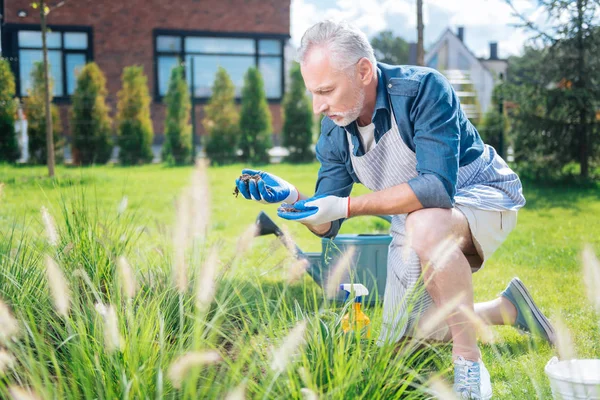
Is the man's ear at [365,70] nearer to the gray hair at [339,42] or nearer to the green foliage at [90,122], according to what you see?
the gray hair at [339,42]

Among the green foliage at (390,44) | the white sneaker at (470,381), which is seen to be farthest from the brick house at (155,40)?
the green foliage at (390,44)

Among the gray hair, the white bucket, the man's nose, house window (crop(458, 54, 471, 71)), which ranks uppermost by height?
house window (crop(458, 54, 471, 71))

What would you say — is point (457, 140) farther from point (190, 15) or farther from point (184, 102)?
point (190, 15)

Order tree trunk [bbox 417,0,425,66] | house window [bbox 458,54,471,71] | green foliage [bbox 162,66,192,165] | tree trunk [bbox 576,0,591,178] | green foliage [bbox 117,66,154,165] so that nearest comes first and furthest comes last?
1. tree trunk [bbox 417,0,425,66]
2. tree trunk [bbox 576,0,591,178]
3. green foliage [bbox 117,66,154,165]
4. green foliage [bbox 162,66,192,165]
5. house window [bbox 458,54,471,71]

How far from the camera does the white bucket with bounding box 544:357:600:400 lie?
1.82 metres

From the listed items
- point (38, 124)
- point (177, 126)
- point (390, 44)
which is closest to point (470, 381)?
point (38, 124)

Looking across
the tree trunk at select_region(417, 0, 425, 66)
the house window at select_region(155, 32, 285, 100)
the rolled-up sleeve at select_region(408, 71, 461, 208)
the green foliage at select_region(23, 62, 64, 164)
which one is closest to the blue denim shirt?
the rolled-up sleeve at select_region(408, 71, 461, 208)

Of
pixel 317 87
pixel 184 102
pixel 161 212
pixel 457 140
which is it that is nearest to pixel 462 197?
pixel 457 140

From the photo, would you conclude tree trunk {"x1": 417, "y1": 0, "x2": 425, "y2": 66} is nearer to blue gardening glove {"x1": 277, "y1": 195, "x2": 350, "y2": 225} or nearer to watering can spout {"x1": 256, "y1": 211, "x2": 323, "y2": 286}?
watering can spout {"x1": 256, "y1": 211, "x2": 323, "y2": 286}

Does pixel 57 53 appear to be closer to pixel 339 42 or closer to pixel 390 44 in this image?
pixel 339 42

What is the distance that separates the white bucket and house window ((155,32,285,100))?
49.8ft

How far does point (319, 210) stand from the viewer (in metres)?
2.34

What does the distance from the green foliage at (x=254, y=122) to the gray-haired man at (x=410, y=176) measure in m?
9.52

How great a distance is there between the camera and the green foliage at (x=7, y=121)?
10797 mm
